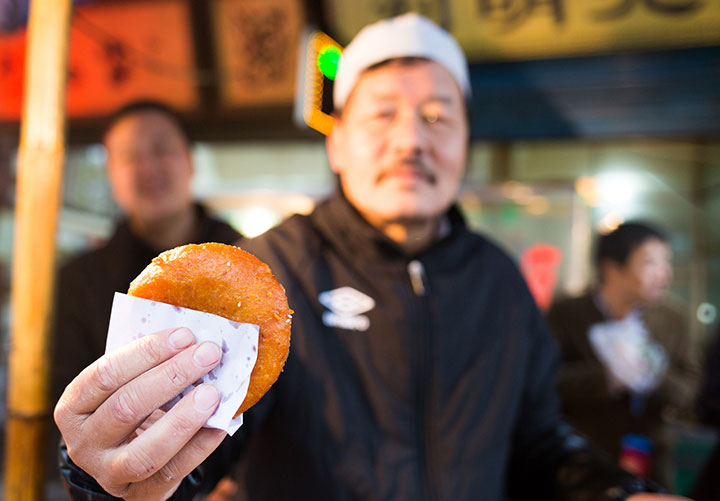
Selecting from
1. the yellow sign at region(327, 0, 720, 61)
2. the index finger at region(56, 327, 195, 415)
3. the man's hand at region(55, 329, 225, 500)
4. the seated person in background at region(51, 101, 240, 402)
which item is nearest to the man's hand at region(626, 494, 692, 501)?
the man's hand at region(55, 329, 225, 500)

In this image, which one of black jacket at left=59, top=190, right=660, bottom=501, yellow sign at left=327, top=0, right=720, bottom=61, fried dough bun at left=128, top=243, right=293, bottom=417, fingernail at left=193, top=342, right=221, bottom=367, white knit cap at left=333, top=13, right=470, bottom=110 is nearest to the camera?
fingernail at left=193, top=342, right=221, bottom=367

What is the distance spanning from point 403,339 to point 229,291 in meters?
0.81

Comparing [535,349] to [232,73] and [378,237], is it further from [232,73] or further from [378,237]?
[232,73]

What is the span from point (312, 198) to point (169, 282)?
3.95 m

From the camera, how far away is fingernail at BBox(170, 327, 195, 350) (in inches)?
30.2

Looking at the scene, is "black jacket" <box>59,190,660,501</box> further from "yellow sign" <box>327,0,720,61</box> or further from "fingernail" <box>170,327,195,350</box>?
"yellow sign" <box>327,0,720,61</box>

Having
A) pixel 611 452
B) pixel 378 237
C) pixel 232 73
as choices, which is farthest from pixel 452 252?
pixel 232 73

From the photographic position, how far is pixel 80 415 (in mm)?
817

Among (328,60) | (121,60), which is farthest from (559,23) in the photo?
(121,60)

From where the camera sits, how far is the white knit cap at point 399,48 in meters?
1.68

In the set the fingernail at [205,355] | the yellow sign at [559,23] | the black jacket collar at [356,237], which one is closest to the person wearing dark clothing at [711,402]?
the black jacket collar at [356,237]

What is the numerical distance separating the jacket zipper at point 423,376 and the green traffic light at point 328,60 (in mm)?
2193

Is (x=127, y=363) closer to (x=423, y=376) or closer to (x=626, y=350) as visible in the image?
(x=423, y=376)

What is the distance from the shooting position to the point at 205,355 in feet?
2.50
